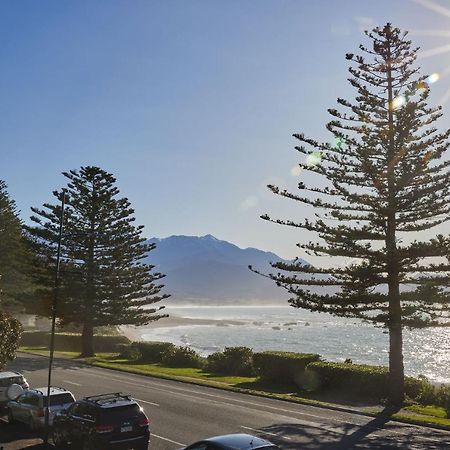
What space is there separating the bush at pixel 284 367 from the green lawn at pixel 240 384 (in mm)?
690

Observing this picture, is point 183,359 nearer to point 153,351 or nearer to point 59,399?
point 153,351

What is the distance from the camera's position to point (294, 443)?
55.9 feet

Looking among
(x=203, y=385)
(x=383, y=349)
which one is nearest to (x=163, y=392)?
(x=203, y=385)

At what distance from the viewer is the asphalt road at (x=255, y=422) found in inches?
687

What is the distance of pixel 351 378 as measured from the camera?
27922mm

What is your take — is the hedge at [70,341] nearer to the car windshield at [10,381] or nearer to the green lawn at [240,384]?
the green lawn at [240,384]

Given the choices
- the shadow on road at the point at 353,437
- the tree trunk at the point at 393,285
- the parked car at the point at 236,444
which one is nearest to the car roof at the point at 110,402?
the parked car at the point at 236,444

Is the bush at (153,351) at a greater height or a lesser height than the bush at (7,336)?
lesser

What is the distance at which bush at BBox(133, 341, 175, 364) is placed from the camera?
43.7 metres

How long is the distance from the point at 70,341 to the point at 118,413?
46.6 m

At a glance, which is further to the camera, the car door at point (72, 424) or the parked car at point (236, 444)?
the car door at point (72, 424)

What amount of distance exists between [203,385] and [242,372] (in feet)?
17.1

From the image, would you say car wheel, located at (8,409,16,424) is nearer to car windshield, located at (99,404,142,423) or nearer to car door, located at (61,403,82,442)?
car door, located at (61,403,82,442)

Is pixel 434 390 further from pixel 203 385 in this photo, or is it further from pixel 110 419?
pixel 110 419
